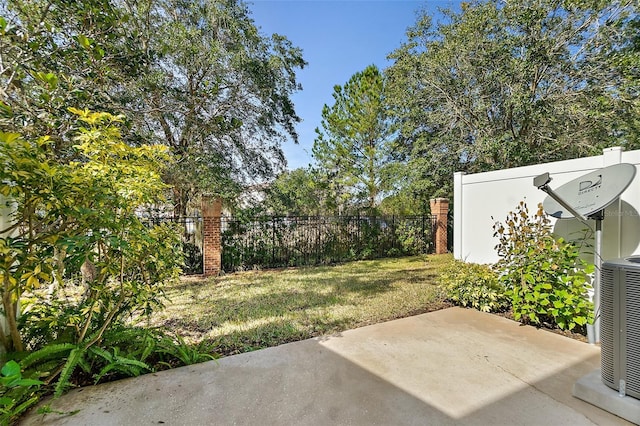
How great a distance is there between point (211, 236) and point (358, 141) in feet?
34.6

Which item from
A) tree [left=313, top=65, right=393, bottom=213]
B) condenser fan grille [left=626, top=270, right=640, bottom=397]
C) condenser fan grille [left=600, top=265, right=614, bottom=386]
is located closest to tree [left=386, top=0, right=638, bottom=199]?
tree [left=313, top=65, right=393, bottom=213]

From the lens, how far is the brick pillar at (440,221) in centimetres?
1073

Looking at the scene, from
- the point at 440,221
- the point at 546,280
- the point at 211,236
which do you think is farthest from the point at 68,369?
the point at 440,221

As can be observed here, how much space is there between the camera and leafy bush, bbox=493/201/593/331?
3305mm

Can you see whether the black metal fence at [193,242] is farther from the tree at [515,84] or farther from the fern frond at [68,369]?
the tree at [515,84]

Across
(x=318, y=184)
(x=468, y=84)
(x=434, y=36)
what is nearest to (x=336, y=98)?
(x=318, y=184)

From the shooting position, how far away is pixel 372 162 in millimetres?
15133

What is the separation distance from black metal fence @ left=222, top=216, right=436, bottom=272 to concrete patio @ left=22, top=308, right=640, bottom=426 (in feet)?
17.1

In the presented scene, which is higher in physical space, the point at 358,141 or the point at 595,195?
the point at 358,141

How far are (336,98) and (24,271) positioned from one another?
15.5m

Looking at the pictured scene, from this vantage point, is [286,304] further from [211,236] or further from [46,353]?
[211,236]

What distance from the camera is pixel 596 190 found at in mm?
3062

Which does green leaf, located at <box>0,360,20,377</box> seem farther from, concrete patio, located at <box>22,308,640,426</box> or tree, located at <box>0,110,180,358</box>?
concrete patio, located at <box>22,308,640,426</box>

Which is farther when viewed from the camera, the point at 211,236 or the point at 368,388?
the point at 211,236
